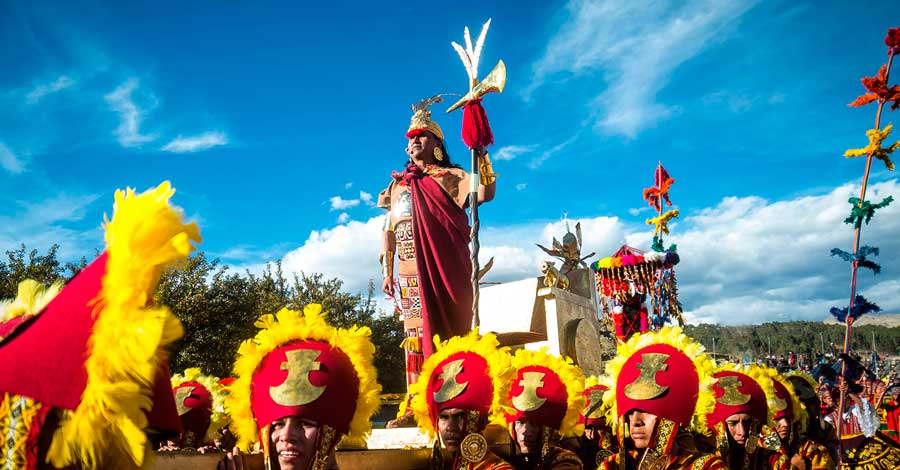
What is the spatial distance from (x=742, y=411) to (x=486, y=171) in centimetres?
344

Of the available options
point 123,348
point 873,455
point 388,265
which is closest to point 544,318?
point 388,265

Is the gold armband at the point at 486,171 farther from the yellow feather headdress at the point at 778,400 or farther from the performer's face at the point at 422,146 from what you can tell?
the yellow feather headdress at the point at 778,400

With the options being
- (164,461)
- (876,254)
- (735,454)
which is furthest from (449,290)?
(164,461)

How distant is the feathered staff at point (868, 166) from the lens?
4.34 metres

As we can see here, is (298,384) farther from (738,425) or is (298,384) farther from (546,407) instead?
(738,425)

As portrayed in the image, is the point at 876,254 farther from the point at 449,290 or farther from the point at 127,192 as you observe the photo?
the point at 127,192

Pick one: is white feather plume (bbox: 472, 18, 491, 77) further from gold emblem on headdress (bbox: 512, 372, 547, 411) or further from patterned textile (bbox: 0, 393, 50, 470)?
patterned textile (bbox: 0, 393, 50, 470)

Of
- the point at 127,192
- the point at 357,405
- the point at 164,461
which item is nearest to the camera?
the point at 127,192

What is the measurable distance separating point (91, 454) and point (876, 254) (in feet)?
16.5

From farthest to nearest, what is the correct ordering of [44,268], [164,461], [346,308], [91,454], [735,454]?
[346,308] < [44,268] < [735,454] < [164,461] < [91,454]

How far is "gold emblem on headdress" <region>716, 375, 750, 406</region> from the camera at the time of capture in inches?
173

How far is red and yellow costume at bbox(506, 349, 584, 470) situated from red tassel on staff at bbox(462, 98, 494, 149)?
286 centimetres

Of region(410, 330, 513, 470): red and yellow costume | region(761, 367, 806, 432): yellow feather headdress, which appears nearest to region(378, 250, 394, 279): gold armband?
region(410, 330, 513, 470): red and yellow costume

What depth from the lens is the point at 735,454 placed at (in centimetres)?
430
